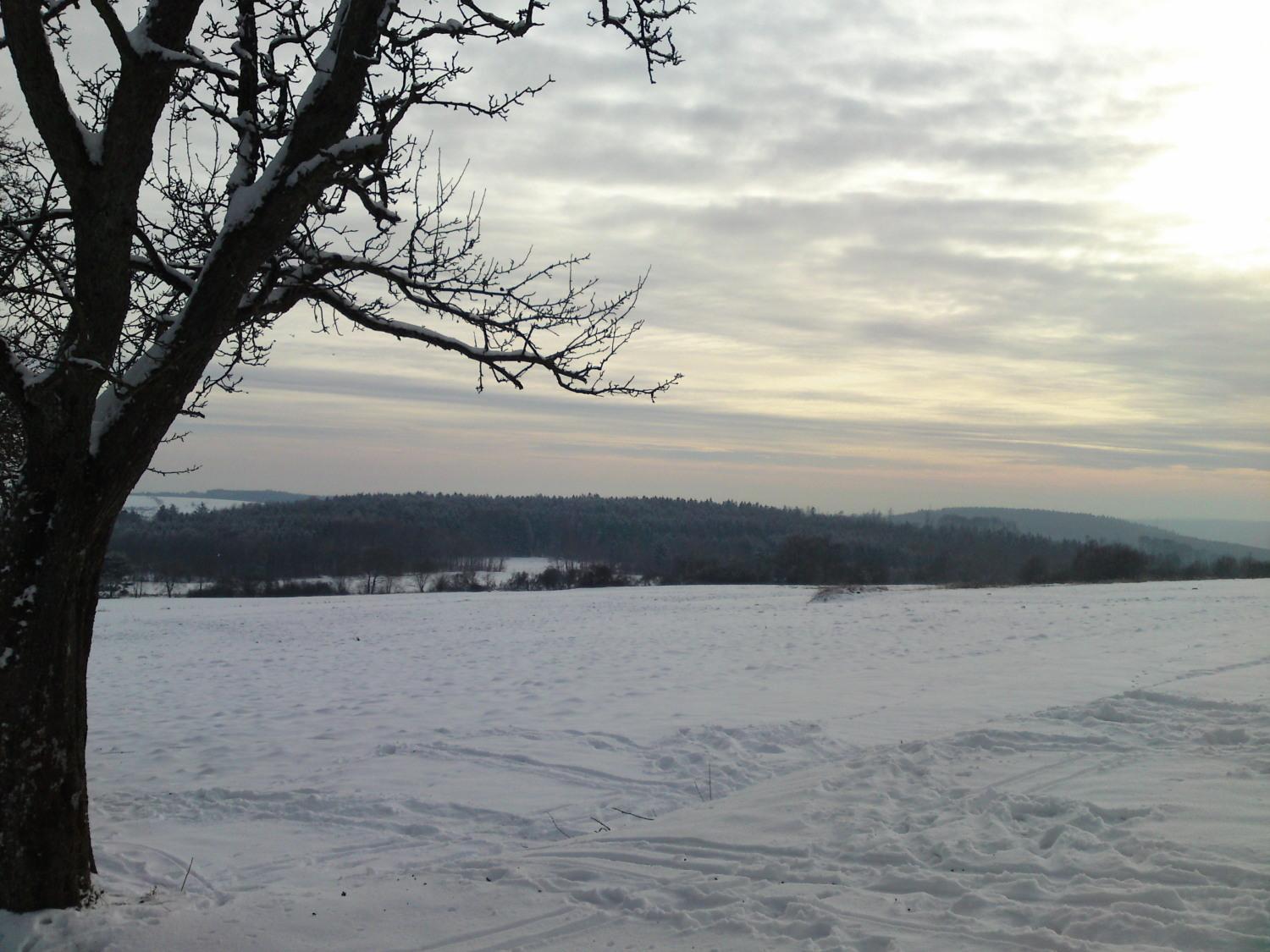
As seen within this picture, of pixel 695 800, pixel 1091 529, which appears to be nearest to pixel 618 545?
pixel 1091 529

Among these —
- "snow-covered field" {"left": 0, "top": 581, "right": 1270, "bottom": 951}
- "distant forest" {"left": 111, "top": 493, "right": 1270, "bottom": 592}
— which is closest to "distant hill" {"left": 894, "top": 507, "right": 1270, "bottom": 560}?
"distant forest" {"left": 111, "top": 493, "right": 1270, "bottom": 592}

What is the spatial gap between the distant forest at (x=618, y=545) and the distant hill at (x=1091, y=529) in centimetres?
53

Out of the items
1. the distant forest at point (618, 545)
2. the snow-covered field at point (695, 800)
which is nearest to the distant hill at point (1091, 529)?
the distant forest at point (618, 545)

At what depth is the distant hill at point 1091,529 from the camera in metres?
51.2

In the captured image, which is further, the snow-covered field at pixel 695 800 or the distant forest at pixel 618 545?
the distant forest at pixel 618 545

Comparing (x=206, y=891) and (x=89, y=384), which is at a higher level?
(x=89, y=384)

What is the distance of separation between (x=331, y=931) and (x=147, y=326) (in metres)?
4.73

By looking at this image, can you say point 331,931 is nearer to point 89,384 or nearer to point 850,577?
point 89,384

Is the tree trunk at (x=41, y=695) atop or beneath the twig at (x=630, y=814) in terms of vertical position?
atop

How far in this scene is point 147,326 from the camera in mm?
7105

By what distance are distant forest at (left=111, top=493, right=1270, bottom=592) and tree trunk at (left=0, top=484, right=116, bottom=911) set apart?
41.9m

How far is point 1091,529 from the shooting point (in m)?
93.6

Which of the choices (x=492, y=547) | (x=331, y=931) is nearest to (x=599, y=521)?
(x=492, y=547)

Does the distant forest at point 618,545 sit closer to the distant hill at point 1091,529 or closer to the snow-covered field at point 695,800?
the distant hill at point 1091,529
